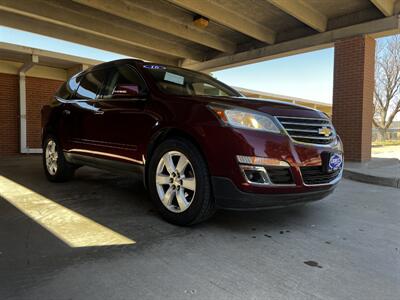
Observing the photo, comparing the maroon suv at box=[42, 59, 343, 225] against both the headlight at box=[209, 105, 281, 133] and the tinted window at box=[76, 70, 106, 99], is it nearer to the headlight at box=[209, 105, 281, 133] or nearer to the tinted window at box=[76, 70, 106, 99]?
the headlight at box=[209, 105, 281, 133]

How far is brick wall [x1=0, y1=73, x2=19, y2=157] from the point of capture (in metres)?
10.2

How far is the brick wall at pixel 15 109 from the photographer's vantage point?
10.2 m

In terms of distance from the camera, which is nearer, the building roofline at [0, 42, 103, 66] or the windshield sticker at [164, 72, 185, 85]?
the windshield sticker at [164, 72, 185, 85]

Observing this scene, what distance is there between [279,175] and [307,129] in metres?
0.57

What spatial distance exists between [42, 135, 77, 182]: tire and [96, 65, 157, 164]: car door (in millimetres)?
1286

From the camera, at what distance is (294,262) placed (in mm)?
2246

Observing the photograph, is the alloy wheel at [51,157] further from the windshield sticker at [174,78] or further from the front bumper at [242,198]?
the front bumper at [242,198]

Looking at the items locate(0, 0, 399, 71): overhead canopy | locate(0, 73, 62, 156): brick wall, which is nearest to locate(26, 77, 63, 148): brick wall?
locate(0, 73, 62, 156): brick wall

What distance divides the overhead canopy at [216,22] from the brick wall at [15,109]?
125 inches

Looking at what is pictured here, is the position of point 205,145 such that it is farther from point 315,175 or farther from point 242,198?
point 315,175

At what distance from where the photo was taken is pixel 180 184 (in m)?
2.94

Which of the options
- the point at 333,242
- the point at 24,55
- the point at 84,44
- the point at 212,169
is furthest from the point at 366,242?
the point at 24,55

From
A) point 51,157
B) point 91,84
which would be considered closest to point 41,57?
point 51,157

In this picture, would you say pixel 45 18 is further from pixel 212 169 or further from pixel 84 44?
pixel 212 169
